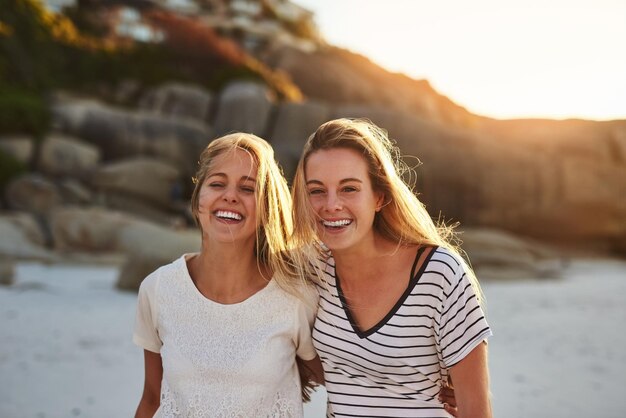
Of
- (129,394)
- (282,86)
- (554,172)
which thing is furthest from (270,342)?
(282,86)

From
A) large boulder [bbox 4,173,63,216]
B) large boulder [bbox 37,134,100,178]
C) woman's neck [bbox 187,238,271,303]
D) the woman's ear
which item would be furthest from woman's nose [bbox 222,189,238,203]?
large boulder [bbox 37,134,100,178]

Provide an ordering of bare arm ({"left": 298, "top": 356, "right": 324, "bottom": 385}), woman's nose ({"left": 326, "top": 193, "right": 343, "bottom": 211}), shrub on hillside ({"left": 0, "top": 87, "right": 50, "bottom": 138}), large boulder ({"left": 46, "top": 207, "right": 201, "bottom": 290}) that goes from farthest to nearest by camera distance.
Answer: shrub on hillside ({"left": 0, "top": 87, "right": 50, "bottom": 138}) < large boulder ({"left": 46, "top": 207, "right": 201, "bottom": 290}) < bare arm ({"left": 298, "top": 356, "right": 324, "bottom": 385}) < woman's nose ({"left": 326, "top": 193, "right": 343, "bottom": 211})

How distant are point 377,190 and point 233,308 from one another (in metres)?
0.86

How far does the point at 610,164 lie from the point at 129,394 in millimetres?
19950

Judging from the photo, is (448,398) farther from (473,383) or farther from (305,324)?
(305,324)

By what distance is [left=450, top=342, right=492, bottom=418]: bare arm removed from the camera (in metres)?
2.42

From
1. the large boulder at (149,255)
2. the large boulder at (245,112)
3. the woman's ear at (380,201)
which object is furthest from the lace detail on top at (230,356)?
the large boulder at (245,112)

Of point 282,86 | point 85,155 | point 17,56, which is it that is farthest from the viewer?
point 282,86

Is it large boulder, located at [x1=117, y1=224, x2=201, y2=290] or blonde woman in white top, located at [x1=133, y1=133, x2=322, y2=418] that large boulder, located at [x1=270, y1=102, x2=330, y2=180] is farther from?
blonde woman in white top, located at [x1=133, y1=133, x2=322, y2=418]

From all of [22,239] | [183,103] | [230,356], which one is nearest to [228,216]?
[230,356]

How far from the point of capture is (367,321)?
8.69ft

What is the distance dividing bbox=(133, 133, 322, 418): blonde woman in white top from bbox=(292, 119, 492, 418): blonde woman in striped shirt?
133 mm

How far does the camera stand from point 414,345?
252 centimetres

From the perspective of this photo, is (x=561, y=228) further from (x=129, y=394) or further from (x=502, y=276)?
(x=129, y=394)
